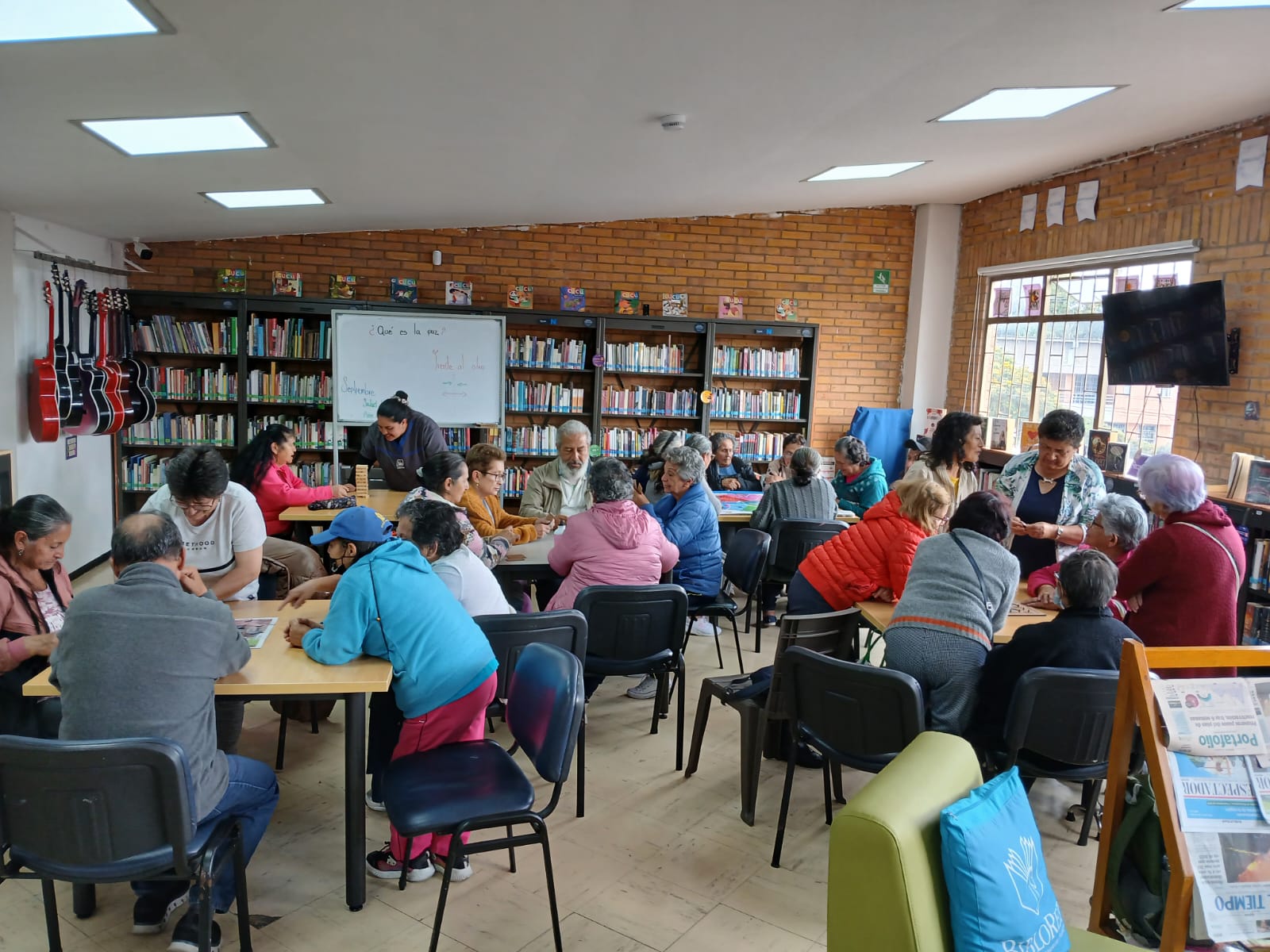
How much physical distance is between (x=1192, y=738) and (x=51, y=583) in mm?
3351

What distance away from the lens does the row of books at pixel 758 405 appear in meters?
8.12

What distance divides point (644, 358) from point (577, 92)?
442 centimetres

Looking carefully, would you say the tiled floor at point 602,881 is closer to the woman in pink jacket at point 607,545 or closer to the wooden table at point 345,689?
the wooden table at point 345,689

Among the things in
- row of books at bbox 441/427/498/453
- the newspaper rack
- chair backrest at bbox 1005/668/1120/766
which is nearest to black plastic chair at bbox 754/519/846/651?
chair backrest at bbox 1005/668/1120/766

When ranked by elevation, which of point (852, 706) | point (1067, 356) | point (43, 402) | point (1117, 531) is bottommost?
point (852, 706)

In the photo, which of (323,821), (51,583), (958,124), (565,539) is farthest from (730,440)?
(51,583)

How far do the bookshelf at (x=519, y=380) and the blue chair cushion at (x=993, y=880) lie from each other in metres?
6.32

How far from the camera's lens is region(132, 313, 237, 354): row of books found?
23.6ft

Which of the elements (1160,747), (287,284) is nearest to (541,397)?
(287,284)

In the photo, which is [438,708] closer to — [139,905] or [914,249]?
[139,905]

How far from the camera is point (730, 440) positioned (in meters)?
6.79

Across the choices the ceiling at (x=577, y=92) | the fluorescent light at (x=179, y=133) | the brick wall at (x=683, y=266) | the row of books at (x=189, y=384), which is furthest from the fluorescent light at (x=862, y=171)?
the row of books at (x=189, y=384)

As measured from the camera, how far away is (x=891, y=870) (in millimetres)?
1585

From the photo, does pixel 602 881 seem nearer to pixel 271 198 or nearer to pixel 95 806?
pixel 95 806
